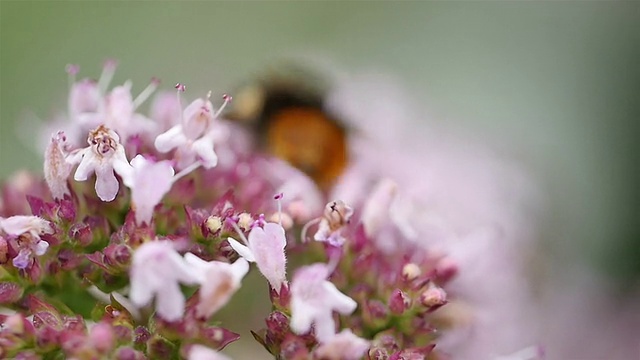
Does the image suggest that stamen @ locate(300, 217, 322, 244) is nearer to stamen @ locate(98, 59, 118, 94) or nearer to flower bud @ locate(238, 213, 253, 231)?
flower bud @ locate(238, 213, 253, 231)

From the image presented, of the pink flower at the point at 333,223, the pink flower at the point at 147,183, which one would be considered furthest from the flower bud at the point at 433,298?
the pink flower at the point at 147,183

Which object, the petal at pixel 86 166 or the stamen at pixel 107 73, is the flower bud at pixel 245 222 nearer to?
the petal at pixel 86 166

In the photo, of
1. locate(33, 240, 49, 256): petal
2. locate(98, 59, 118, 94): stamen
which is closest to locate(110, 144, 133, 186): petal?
locate(33, 240, 49, 256): petal

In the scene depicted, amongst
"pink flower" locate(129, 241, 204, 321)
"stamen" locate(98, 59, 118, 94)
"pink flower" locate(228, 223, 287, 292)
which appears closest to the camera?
"pink flower" locate(129, 241, 204, 321)

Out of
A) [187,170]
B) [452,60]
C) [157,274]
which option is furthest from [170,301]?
[452,60]

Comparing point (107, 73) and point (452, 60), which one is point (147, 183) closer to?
point (107, 73)

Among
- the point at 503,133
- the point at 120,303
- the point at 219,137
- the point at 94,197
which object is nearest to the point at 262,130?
the point at 219,137

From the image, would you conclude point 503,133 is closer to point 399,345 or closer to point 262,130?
point 262,130
